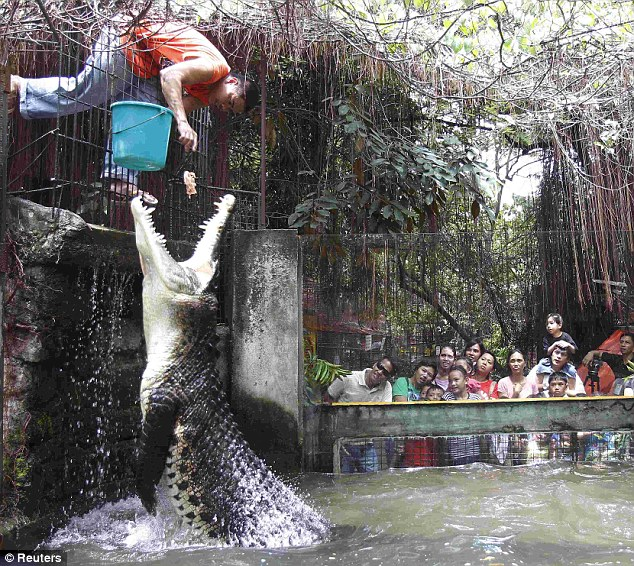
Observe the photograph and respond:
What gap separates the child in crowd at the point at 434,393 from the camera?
6.60 meters

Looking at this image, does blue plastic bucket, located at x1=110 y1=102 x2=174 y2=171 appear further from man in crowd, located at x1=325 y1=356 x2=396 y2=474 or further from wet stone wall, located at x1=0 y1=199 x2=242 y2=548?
man in crowd, located at x1=325 y1=356 x2=396 y2=474

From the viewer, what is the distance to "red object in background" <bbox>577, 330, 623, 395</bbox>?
7121mm

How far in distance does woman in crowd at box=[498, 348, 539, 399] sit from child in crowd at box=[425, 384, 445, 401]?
26.3 inches

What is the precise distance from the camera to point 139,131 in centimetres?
425

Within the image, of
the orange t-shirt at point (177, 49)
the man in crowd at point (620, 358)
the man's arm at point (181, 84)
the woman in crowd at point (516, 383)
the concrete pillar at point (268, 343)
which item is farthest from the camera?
the man in crowd at point (620, 358)

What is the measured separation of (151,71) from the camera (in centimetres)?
548

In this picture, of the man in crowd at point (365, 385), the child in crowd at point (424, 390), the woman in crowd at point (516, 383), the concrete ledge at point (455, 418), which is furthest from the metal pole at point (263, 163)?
the woman in crowd at point (516, 383)

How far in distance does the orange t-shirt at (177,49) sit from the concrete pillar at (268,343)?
134cm

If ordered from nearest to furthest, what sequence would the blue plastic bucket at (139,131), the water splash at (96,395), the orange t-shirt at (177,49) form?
the blue plastic bucket at (139,131), the water splash at (96,395), the orange t-shirt at (177,49)

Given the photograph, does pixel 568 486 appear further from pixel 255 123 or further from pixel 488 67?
pixel 255 123

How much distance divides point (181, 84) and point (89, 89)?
63cm

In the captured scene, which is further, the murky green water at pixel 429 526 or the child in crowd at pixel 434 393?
the child in crowd at pixel 434 393

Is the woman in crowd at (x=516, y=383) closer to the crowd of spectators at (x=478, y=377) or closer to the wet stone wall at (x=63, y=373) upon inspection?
the crowd of spectators at (x=478, y=377)

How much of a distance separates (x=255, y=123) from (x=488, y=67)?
253 cm
